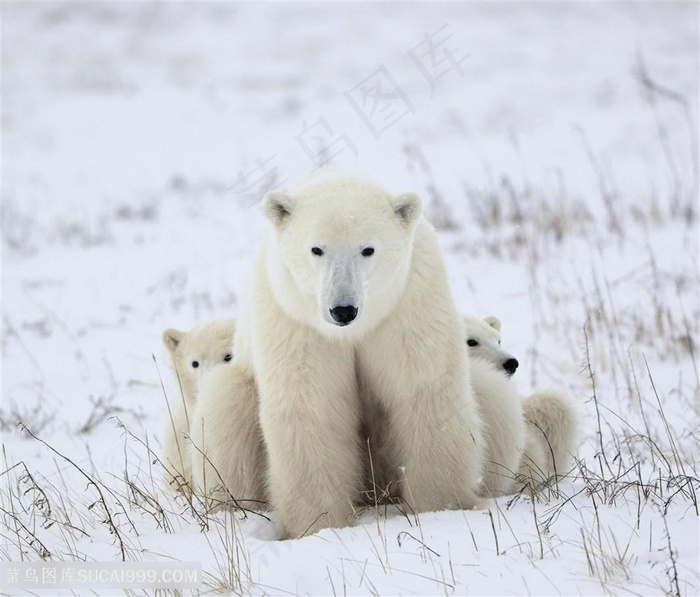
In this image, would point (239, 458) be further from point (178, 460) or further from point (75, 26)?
point (75, 26)

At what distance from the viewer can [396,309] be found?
3521 mm

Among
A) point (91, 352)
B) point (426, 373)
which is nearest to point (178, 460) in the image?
point (426, 373)

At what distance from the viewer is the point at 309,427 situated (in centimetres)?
353

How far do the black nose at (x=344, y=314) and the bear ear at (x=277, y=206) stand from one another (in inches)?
26.3

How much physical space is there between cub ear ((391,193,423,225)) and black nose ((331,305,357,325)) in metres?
0.63

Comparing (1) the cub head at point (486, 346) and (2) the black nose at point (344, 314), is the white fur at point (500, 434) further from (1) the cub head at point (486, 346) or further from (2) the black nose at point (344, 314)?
(2) the black nose at point (344, 314)

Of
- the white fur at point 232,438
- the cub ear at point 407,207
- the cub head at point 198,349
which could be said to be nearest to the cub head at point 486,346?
the cub ear at point 407,207

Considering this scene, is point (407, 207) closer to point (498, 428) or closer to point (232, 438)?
point (498, 428)

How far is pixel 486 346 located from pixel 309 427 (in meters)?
1.47

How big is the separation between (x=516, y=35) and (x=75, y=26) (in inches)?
696

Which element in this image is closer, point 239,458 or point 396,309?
point 396,309

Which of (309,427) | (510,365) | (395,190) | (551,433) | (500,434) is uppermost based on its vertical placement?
(395,190)

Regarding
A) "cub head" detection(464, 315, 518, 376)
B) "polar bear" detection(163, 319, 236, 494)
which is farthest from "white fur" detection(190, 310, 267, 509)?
"cub head" detection(464, 315, 518, 376)

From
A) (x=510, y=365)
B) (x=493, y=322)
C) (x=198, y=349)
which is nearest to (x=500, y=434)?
(x=510, y=365)
